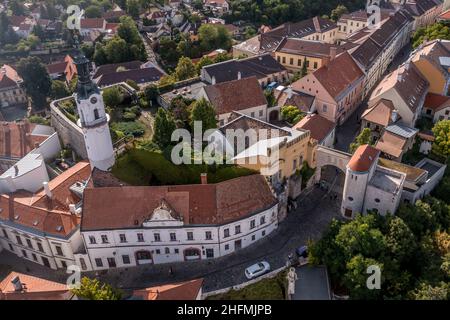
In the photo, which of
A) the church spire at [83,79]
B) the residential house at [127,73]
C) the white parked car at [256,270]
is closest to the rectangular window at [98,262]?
the white parked car at [256,270]

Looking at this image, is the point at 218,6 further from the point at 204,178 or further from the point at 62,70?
the point at 204,178

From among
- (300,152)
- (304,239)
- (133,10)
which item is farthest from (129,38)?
(304,239)

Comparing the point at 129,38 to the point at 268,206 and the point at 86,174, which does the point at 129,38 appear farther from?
the point at 268,206

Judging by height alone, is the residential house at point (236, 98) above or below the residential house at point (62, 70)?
above

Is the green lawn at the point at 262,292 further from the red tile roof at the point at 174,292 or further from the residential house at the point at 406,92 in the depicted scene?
the residential house at the point at 406,92

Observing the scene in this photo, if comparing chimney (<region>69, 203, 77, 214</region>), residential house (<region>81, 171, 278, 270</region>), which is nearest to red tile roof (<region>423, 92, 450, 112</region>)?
residential house (<region>81, 171, 278, 270</region>)
